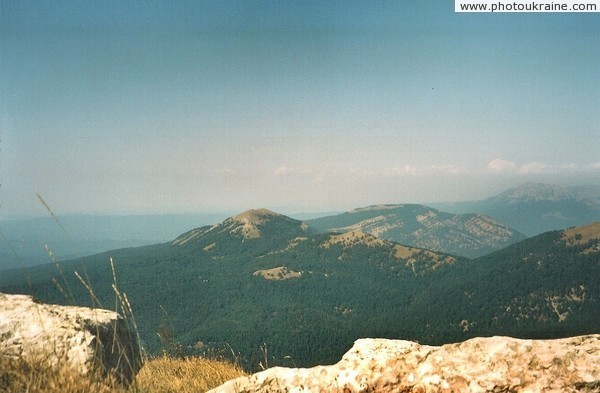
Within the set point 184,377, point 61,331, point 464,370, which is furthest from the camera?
point 184,377

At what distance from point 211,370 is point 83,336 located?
1.82m

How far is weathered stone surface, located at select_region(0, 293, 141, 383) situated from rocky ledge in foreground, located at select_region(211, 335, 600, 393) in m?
2.25

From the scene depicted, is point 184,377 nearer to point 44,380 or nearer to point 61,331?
point 61,331

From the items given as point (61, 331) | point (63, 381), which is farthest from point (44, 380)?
point (61, 331)

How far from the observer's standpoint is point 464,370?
10.2ft

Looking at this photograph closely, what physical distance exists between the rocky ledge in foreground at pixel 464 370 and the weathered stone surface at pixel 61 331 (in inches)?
88.6

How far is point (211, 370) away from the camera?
568 centimetres

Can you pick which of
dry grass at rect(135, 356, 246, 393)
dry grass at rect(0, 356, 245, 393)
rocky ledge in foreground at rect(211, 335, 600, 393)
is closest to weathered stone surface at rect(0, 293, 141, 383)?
dry grass at rect(135, 356, 246, 393)

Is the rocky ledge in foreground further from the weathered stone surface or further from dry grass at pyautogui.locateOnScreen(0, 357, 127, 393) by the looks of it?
the weathered stone surface

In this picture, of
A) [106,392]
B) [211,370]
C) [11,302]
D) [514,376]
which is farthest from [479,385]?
[11,302]

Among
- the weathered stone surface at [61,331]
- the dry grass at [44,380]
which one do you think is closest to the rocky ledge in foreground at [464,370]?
the dry grass at [44,380]

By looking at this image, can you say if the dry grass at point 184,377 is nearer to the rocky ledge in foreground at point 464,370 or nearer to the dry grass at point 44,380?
the dry grass at point 44,380

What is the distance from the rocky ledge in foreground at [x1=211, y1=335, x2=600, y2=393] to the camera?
2877 mm

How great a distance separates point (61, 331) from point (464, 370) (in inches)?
186
